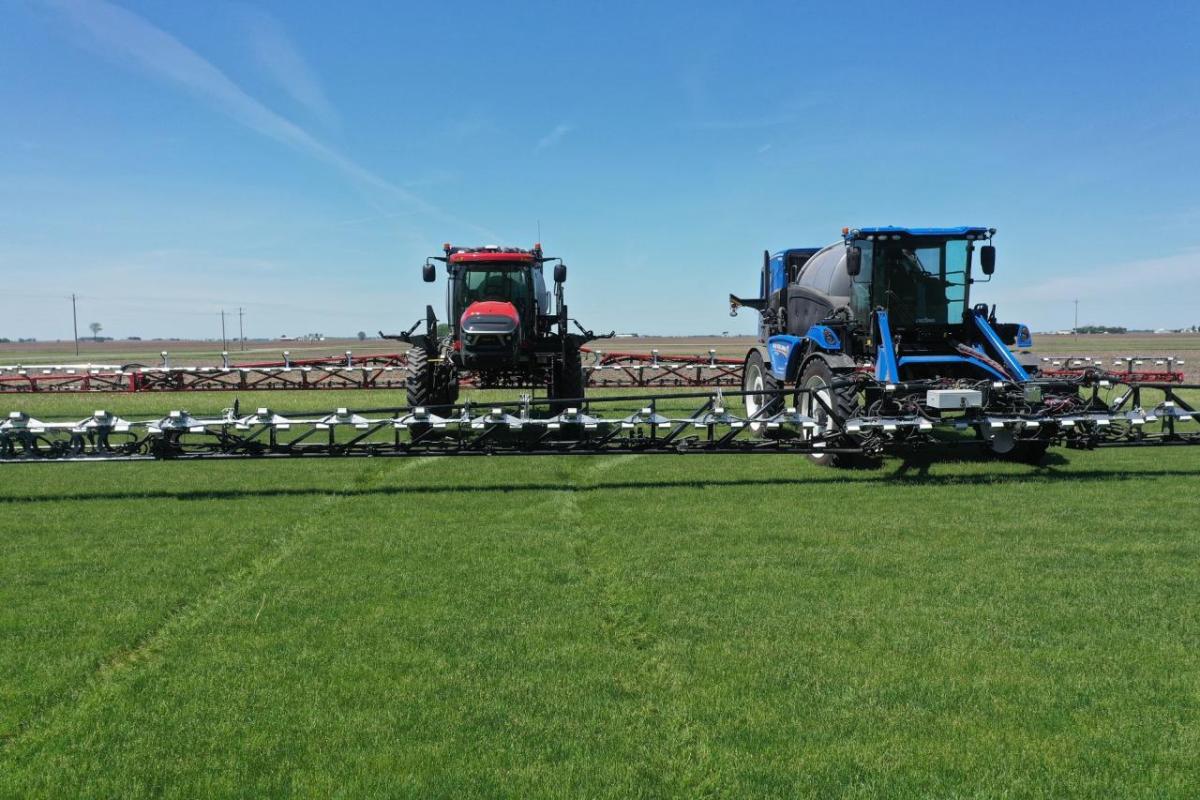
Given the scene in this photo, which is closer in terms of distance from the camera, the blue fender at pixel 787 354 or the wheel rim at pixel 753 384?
the blue fender at pixel 787 354

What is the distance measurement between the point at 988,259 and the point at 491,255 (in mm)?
7979

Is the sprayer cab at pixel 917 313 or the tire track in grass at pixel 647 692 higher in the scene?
the sprayer cab at pixel 917 313

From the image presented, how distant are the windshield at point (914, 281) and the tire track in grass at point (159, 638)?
7.37 metres

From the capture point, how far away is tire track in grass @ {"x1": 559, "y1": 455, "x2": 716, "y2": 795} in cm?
350

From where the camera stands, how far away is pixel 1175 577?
5824 millimetres

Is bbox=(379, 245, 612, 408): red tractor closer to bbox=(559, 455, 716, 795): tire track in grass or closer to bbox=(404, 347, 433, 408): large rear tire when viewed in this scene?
bbox=(404, 347, 433, 408): large rear tire

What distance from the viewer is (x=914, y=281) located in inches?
438

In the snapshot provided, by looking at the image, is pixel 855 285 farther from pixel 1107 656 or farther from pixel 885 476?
pixel 1107 656

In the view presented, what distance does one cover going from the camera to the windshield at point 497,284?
14.7 meters

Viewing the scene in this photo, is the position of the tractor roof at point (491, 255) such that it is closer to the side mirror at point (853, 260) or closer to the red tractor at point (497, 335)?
the red tractor at point (497, 335)

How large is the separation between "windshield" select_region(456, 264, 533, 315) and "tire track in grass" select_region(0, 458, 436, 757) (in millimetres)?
7188

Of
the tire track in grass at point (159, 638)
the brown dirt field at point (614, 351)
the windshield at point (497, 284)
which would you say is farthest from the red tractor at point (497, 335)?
the brown dirt field at point (614, 351)

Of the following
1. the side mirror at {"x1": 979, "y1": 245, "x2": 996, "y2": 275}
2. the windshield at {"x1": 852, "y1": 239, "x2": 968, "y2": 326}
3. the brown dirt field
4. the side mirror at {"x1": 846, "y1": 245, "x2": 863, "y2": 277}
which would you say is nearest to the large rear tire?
the windshield at {"x1": 852, "y1": 239, "x2": 968, "y2": 326}

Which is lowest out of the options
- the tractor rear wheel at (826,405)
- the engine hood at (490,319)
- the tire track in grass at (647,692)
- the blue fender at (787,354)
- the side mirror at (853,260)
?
the tire track in grass at (647,692)
